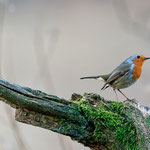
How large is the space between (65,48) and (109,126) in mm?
5232

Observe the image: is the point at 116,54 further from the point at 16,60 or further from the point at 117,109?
the point at 117,109

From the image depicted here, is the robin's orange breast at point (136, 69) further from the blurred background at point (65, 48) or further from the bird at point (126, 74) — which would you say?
the blurred background at point (65, 48)

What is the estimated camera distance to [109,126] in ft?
7.46

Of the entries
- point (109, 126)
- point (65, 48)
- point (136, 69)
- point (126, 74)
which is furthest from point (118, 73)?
point (65, 48)

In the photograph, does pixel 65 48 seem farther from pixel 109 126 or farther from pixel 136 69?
Result: pixel 109 126

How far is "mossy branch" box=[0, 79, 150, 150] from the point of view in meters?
2.15

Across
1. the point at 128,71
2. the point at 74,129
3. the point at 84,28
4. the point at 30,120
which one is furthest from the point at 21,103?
the point at 84,28

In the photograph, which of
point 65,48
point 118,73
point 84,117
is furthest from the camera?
point 65,48

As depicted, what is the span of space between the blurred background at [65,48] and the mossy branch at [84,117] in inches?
96.9

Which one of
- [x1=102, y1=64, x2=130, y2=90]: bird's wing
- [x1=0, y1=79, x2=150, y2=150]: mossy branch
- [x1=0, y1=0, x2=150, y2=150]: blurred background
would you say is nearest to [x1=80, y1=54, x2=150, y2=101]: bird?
[x1=102, y1=64, x2=130, y2=90]: bird's wing

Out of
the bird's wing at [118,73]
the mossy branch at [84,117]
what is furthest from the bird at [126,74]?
the mossy branch at [84,117]

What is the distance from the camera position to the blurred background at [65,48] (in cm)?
532

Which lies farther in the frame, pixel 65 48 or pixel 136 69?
pixel 65 48

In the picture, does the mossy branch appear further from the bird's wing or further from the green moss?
the bird's wing
